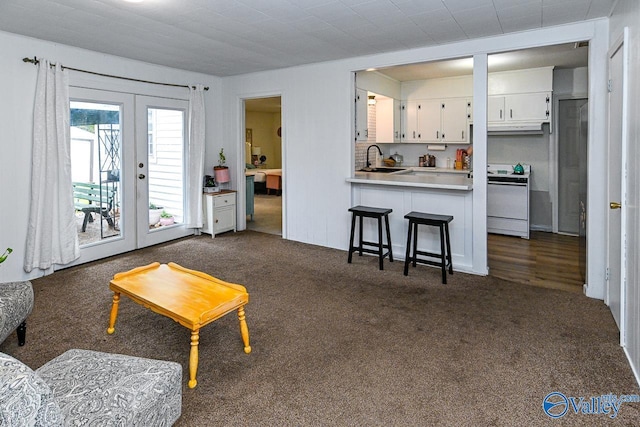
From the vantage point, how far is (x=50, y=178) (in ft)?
13.4

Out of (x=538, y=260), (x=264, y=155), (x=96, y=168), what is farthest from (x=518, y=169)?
(x=264, y=155)

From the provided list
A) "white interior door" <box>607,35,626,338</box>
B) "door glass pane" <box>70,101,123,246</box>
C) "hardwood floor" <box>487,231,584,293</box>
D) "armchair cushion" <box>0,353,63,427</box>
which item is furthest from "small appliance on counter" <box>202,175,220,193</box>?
"armchair cushion" <box>0,353,63,427</box>

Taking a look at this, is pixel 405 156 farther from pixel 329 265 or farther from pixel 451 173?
pixel 329 265

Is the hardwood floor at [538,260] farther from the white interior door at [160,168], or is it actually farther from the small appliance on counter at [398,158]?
the white interior door at [160,168]

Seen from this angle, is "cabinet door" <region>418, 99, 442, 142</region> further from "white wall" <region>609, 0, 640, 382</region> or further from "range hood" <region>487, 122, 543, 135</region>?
"white wall" <region>609, 0, 640, 382</region>

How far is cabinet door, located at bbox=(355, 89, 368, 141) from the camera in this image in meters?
5.35

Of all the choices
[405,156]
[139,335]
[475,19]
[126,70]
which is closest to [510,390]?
[139,335]

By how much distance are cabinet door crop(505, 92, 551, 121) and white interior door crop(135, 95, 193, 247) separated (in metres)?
4.70

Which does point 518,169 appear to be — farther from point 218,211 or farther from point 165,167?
point 165,167

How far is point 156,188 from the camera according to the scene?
5.45 meters

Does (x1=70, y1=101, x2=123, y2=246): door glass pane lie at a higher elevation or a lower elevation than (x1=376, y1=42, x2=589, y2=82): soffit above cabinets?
lower

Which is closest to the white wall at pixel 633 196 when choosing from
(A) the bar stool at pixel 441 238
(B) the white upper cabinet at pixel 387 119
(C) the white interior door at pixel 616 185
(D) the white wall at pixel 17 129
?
(C) the white interior door at pixel 616 185

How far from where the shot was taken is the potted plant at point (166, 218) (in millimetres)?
5605

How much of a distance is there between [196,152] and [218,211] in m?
Answer: 0.89
